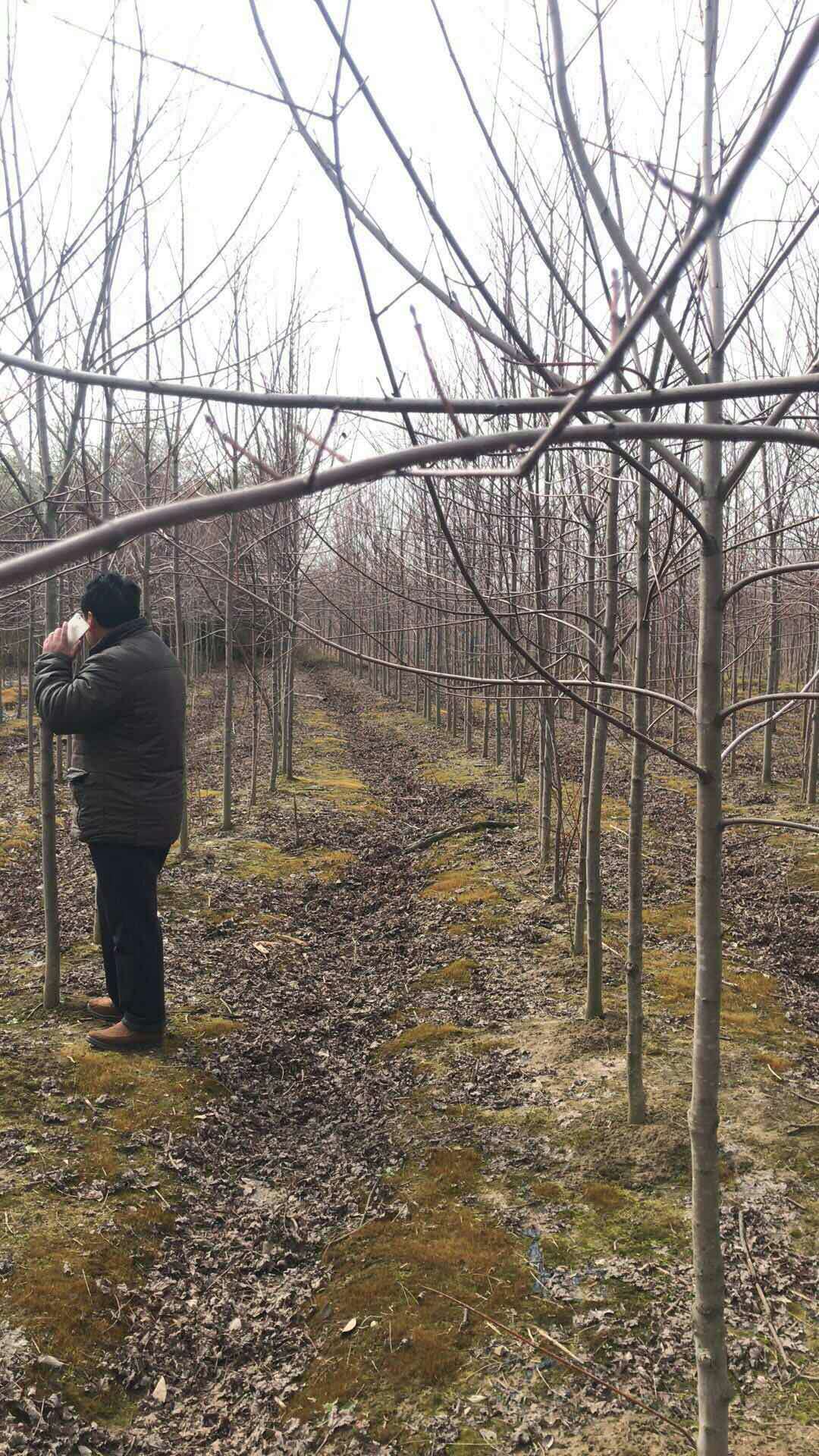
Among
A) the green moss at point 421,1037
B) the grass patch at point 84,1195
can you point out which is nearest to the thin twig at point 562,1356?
the grass patch at point 84,1195

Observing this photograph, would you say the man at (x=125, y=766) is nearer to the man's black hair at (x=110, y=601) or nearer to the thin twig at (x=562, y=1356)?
→ the man's black hair at (x=110, y=601)

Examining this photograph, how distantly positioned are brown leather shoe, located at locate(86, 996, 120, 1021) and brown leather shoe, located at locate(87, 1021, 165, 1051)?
0.13m

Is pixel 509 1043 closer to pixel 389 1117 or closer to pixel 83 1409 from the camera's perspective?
pixel 389 1117

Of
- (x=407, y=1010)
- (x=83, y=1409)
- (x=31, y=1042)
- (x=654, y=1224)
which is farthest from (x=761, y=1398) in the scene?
(x=31, y=1042)

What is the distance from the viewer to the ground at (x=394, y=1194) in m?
2.29

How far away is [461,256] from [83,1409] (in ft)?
8.97

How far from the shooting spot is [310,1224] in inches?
119

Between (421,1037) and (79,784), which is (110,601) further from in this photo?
(421,1037)

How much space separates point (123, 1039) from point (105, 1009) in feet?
0.88

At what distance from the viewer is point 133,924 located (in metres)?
3.82

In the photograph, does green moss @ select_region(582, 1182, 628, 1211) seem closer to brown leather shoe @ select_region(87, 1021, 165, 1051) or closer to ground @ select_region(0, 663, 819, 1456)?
ground @ select_region(0, 663, 819, 1456)

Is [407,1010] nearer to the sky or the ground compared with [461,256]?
nearer to the ground

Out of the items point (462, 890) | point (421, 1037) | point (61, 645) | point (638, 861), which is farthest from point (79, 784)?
point (462, 890)

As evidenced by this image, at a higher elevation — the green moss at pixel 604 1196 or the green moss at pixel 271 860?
the green moss at pixel 271 860
